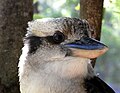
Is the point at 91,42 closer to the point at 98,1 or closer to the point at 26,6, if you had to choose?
the point at 98,1

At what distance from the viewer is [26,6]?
9.87 feet

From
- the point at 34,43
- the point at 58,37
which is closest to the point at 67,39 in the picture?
the point at 58,37

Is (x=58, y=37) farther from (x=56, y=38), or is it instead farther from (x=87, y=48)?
(x=87, y=48)

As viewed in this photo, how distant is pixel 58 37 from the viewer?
225cm

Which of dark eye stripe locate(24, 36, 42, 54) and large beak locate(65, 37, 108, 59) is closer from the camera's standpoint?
large beak locate(65, 37, 108, 59)

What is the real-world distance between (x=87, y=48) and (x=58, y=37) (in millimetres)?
156

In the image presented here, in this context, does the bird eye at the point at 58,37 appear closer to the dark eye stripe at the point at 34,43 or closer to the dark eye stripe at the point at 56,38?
the dark eye stripe at the point at 56,38

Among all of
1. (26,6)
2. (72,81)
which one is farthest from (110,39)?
(72,81)

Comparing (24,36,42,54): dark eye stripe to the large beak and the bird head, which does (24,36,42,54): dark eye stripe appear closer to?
the bird head

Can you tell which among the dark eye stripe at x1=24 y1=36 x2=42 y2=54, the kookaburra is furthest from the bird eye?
the dark eye stripe at x1=24 y1=36 x2=42 y2=54

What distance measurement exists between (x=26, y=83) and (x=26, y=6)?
78 centimetres

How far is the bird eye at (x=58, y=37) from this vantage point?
2.23 m

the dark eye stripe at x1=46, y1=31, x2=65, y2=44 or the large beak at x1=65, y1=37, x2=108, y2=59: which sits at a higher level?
the dark eye stripe at x1=46, y1=31, x2=65, y2=44

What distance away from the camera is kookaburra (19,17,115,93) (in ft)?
7.32
